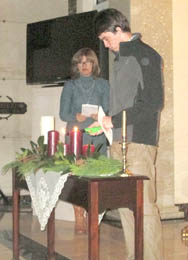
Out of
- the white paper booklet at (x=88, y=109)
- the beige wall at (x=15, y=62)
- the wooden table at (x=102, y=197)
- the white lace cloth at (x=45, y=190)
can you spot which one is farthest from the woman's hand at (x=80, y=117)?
the beige wall at (x=15, y=62)

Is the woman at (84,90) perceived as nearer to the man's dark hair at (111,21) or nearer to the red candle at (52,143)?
the red candle at (52,143)

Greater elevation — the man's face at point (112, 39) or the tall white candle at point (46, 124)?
the man's face at point (112, 39)

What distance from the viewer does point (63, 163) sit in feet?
9.70

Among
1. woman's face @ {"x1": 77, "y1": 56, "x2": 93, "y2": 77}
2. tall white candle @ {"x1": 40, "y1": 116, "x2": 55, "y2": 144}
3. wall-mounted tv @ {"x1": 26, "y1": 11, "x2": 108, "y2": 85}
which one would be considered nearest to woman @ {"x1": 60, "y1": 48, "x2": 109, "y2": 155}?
woman's face @ {"x1": 77, "y1": 56, "x2": 93, "y2": 77}

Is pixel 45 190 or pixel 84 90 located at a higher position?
pixel 84 90

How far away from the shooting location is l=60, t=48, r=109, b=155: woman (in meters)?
4.42

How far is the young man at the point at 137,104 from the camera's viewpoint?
9.89ft

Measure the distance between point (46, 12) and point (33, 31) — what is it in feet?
2.99

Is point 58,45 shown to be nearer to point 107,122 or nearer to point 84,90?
point 84,90

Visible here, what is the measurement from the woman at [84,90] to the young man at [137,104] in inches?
48.9

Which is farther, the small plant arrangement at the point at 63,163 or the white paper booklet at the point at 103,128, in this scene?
the white paper booklet at the point at 103,128

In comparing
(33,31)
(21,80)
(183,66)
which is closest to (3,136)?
(21,80)

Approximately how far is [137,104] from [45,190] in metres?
0.71

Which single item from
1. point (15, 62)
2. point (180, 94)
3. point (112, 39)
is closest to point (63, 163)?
point (112, 39)
